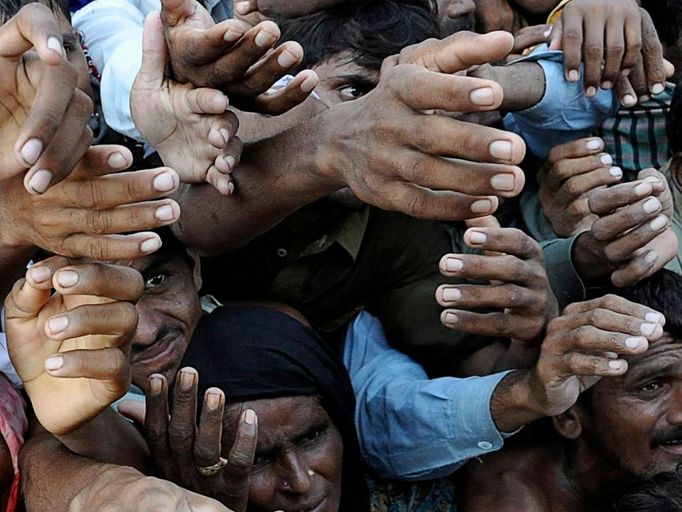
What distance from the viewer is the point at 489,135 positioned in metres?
1.47

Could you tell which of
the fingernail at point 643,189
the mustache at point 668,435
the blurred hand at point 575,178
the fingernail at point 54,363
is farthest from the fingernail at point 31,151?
the mustache at point 668,435

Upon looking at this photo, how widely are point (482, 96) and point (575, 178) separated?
109 centimetres

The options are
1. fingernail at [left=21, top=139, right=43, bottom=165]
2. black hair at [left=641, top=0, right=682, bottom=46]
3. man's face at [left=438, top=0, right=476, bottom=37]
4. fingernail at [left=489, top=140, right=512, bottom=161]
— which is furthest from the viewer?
black hair at [left=641, top=0, right=682, bottom=46]

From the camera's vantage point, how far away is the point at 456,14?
2885mm

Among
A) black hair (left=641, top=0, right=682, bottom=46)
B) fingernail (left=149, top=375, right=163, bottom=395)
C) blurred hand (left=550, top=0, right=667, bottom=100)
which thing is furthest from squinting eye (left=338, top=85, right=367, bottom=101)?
black hair (left=641, top=0, right=682, bottom=46)

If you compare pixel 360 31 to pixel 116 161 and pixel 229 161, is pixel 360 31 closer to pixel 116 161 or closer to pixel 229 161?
pixel 229 161

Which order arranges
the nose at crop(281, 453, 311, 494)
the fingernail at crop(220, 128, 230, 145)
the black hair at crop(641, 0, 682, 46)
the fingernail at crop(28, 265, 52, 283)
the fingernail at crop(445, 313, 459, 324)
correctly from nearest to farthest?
the fingernail at crop(28, 265, 52, 283), the fingernail at crop(220, 128, 230, 145), the fingernail at crop(445, 313, 459, 324), the nose at crop(281, 453, 311, 494), the black hair at crop(641, 0, 682, 46)

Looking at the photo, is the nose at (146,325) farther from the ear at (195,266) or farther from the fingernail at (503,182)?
the fingernail at (503,182)

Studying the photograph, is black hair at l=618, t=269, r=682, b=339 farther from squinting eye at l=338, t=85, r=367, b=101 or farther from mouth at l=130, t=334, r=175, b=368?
mouth at l=130, t=334, r=175, b=368

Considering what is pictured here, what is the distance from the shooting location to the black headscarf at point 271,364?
223 cm

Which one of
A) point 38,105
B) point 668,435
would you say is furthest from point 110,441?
point 668,435

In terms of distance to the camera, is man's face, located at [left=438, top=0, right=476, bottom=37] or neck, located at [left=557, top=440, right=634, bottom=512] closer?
neck, located at [left=557, top=440, right=634, bottom=512]

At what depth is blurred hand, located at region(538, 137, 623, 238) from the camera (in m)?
2.48

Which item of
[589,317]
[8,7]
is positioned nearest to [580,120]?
[589,317]
